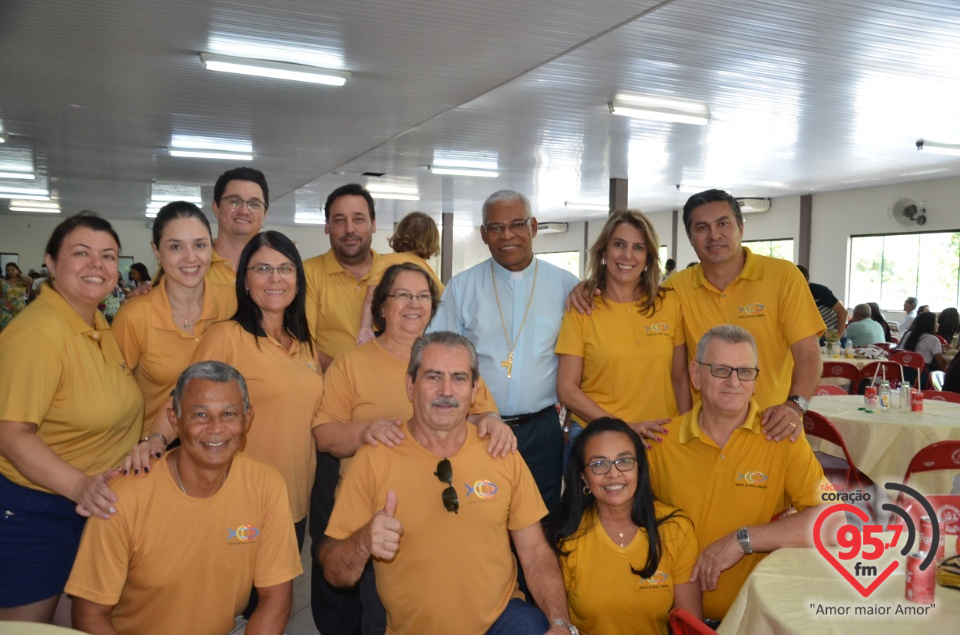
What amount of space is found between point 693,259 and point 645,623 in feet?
60.1

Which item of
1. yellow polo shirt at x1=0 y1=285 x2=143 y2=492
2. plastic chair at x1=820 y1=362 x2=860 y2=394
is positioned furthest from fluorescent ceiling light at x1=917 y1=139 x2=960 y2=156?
yellow polo shirt at x1=0 y1=285 x2=143 y2=492

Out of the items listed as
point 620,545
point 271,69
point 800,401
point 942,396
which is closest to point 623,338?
point 800,401

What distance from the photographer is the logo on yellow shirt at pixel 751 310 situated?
10.5 ft

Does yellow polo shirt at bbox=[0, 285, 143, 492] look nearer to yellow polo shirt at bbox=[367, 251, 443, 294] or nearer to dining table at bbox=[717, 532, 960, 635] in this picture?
yellow polo shirt at bbox=[367, 251, 443, 294]

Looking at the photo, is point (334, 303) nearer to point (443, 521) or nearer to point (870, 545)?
point (443, 521)

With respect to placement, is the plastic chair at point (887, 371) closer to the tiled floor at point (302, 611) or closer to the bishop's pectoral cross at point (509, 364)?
the bishop's pectoral cross at point (509, 364)

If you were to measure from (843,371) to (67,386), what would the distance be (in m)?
6.69

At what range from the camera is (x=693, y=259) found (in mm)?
19594

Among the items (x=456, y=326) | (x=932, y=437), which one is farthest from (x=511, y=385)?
(x=932, y=437)

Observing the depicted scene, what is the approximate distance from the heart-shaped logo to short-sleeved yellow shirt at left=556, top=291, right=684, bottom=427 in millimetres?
780

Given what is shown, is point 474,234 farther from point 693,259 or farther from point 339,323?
point 339,323

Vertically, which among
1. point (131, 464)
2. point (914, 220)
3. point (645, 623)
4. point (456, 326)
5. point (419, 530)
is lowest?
point (645, 623)

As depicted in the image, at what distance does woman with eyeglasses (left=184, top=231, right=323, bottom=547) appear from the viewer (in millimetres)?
2508

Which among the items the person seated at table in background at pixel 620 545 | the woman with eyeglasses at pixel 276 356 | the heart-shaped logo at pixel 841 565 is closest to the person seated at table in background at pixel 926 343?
the heart-shaped logo at pixel 841 565
